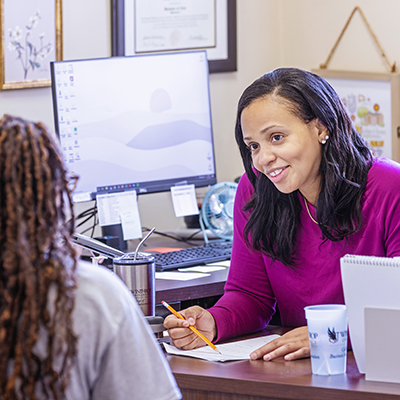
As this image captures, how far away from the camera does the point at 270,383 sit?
1061 mm

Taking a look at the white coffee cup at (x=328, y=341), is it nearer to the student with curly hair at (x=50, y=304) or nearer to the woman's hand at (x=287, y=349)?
the woman's hand at (x=287, y=349)

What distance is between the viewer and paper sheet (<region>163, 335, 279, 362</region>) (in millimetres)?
1237

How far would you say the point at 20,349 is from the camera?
0.71 m

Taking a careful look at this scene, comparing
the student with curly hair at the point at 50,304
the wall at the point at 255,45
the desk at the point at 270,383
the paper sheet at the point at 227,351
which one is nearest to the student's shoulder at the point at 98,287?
the student with curly hair at the point at 50,304

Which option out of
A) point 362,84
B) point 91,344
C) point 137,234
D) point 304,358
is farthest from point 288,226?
point 362,84

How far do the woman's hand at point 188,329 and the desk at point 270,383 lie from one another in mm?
101

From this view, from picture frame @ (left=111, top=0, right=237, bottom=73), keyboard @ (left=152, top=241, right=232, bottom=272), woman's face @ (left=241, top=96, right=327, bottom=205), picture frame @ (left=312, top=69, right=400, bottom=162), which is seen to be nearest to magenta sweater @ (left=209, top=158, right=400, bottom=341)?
woman's face @ (left=241, top=96, right=327, bottom=205)

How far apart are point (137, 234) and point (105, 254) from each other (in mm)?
625

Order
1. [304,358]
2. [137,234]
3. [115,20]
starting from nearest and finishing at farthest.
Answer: [304,358], [137,234], [115,20]

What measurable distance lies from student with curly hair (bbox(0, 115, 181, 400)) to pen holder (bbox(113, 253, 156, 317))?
569 mm

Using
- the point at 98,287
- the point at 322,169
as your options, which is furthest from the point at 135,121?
the point at 98,287

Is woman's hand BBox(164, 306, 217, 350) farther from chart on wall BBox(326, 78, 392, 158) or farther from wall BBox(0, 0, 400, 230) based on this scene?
chart on wall BBox(326, 78, 392, 158)

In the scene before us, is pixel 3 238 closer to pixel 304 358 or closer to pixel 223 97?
pixel 304 358

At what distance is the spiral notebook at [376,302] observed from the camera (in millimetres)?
1061
